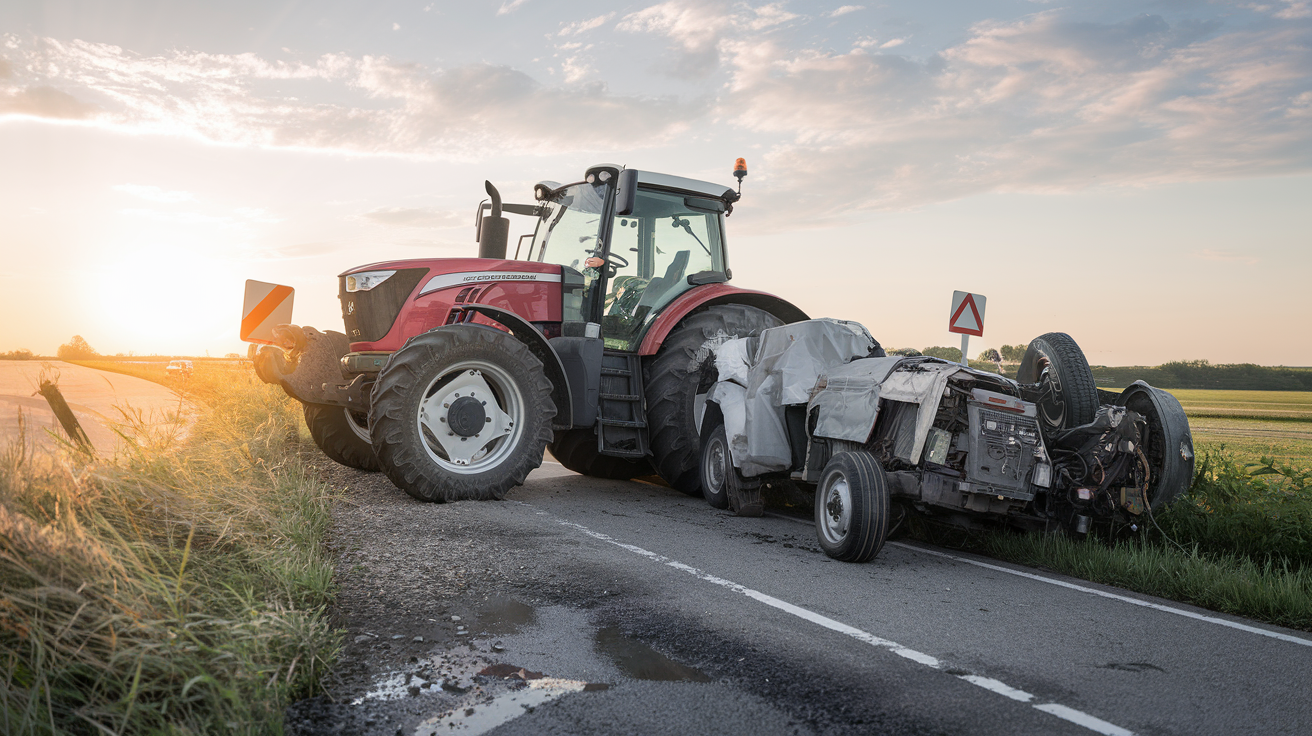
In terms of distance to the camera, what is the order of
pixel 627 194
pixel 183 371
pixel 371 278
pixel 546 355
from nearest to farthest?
1. pixel 627 194
2. pixel 546 355
3. pixel 371 278
4. pixel 183 371

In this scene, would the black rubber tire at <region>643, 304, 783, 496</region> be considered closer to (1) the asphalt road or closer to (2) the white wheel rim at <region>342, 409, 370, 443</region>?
(1) the asphalt road

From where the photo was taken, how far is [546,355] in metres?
7.99

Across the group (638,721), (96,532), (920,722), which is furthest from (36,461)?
(920,722)

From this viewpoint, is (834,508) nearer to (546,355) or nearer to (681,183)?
(546,355)

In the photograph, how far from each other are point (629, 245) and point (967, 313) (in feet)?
17.5

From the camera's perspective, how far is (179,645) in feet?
9.45

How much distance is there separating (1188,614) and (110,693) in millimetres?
5125

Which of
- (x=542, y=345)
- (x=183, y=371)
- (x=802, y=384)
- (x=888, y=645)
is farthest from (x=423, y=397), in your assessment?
(x=183, y=371)

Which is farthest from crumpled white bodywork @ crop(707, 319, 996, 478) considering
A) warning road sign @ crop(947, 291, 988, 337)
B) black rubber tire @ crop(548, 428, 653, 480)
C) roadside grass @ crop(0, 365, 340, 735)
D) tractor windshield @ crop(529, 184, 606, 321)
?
warning road sign @ crop(947, 291, 988, 337)

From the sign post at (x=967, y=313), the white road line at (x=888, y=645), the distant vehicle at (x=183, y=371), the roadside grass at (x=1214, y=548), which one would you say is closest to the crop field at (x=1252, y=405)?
the sign post at (x=967, y=313)

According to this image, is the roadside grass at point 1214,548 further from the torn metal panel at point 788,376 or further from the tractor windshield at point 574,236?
the tractor windshield at point 574,236

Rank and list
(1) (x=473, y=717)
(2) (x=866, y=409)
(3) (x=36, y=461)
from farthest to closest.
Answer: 1. (2) (x=866, y=409)
2. (3) (x=36, y=461)
3. (1) (x=473, y=717)

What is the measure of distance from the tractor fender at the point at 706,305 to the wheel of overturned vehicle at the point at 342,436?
3.20 metres

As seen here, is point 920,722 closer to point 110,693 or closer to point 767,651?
point 767,651
